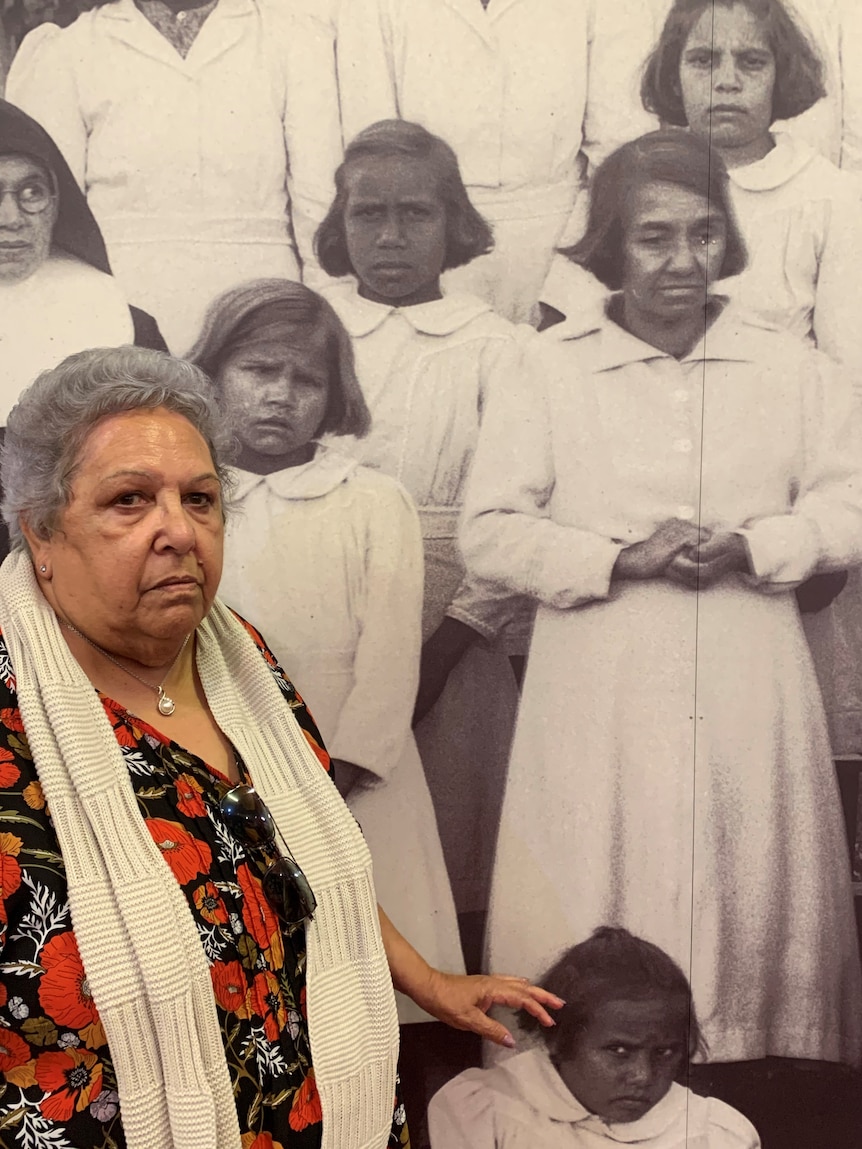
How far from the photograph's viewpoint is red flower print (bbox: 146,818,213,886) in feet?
3.56

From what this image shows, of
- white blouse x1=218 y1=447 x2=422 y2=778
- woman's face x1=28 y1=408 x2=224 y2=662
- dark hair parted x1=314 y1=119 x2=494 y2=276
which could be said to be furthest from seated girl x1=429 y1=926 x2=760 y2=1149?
dark hair parted x1=314 y1=119 x2=494 y2=276

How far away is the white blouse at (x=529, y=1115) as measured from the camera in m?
1.63

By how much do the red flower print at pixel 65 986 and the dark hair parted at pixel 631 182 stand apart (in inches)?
49.2

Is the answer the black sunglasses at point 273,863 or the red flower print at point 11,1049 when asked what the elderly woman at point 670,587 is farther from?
the red flower print at point 11,1049

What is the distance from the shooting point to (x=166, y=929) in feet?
3.38

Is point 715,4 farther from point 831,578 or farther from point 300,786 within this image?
point 300,786

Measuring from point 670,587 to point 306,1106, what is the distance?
0.96 m

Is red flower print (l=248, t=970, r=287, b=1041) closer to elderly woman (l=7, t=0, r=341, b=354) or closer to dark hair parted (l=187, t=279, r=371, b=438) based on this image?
dark hair parted (l=187, t=279, r=371, b=438)

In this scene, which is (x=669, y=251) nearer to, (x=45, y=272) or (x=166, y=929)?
(x=45, y=272)

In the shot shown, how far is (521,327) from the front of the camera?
1.56 meters

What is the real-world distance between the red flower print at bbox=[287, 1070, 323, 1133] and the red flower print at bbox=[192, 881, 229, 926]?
0.84 feet

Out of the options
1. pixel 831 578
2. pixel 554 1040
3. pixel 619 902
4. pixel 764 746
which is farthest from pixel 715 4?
pixel 554 1040

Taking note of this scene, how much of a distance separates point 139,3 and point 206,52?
123mm

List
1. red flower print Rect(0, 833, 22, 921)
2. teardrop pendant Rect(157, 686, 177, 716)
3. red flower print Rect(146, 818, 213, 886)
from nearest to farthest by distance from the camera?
1. red flower print Rect(0, 833, 22, 921)
2. red flower print Rect(146, 818, 213, 886)
3. teardrop pendant Rect(157, 686, 177, 716)
